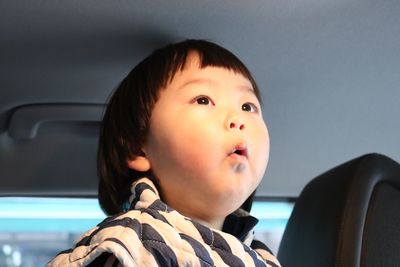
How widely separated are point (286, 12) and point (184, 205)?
0.36 meters

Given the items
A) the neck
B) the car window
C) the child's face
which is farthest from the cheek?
the car window

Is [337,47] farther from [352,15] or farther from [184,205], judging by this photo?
[184,205]

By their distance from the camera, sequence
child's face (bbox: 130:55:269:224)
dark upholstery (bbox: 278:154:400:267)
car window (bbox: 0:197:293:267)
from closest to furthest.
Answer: child's face (bbox: 130:55:269:224), dark upholstery (bbox: 278:154:400:267), car window (bbox: 0:197:293:267)

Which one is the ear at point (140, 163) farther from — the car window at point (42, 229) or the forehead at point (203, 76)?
the car window at point (42, 229)

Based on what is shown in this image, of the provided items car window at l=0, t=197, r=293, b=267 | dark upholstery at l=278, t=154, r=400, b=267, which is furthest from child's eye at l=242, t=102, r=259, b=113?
car window at l=0, t=197, r=293, b=267

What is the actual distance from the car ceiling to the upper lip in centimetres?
23

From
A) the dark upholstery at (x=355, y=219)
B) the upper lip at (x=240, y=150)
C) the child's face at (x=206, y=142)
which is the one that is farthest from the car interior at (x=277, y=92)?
the upper lip at (x=240, y=150)

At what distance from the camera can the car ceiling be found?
1007 mm

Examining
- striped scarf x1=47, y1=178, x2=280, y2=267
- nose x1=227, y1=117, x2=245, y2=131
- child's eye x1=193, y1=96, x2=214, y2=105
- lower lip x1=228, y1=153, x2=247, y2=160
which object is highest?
child's eye x1=193, y1=96, x2=214, y2=105

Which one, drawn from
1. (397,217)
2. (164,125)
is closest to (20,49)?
(164,125)

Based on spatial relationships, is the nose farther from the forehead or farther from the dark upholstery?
the dark upholstery

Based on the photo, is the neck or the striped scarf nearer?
the striped scarf

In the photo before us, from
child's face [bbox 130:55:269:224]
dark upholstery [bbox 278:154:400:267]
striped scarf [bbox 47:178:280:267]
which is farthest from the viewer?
dark upholstery [bbox 278:154:400:267]

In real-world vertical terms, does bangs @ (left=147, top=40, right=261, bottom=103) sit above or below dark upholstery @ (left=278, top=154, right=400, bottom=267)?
above
